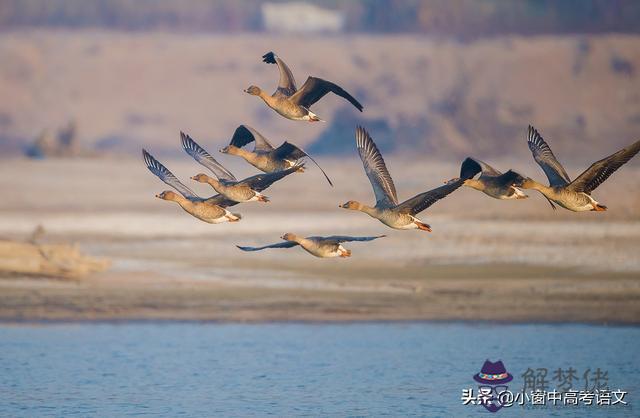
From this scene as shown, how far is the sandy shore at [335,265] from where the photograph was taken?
22.3 m

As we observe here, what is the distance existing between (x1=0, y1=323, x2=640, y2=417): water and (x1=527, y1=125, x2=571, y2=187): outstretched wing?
2.69 metres

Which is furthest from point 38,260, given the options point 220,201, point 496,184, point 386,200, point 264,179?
point 496,184

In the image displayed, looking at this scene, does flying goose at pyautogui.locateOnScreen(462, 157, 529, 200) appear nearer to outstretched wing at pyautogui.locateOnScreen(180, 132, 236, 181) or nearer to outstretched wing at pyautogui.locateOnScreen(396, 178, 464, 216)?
outstretched wing at pyautogui.locateOnScreen(396, 178, 464, 216)

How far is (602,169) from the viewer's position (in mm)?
15117

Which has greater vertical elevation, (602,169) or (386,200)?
(602,169)

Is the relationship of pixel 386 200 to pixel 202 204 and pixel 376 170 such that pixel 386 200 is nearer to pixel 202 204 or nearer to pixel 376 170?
pixel 376 170

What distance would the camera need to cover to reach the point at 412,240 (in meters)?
29.0

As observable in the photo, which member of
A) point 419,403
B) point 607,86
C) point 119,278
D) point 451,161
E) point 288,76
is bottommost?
point 419,403

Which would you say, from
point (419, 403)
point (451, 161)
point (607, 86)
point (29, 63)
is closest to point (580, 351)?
point (419, 403)

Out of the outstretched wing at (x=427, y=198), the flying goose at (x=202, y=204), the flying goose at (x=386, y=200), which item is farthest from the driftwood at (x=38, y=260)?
the outstretched wing at (x=427, y=198)

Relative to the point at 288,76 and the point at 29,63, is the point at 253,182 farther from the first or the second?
the point at 29,63

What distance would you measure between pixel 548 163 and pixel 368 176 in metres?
1.98

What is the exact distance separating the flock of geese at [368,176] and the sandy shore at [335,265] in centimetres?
549

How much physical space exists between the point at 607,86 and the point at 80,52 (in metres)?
31.0
